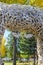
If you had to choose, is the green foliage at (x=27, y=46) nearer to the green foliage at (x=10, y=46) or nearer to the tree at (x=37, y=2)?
the green foliage at (x=10, y=46)

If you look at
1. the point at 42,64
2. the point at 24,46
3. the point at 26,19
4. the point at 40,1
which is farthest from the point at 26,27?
the point at 24,46

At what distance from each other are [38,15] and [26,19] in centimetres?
47

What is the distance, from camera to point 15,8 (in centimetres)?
521

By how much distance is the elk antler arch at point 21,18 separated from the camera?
16.4ft

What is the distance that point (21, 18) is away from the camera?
5.14 m

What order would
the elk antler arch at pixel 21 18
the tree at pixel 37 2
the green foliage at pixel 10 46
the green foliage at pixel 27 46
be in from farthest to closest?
the green foliage at pixel 10 46
the green foliage at pixel 27 46
the tree at pixel 37 2
the elk antler arch at pixel 21 18

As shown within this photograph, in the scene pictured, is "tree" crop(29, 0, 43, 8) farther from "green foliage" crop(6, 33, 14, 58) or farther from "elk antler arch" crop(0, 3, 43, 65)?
"green foliage" crop(6, 33, 14, 58)

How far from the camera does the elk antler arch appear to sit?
5.01 meters

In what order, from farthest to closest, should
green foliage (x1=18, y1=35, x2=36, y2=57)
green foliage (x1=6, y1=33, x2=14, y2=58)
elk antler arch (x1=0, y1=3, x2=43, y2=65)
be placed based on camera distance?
green foliage (x1=6, y1=33, x2=14, y2=58), green foliage (x1=18, y1=35, x2=36, y2=57), elk antler arch (x1=0, y1=3, x2=43, y2=65)

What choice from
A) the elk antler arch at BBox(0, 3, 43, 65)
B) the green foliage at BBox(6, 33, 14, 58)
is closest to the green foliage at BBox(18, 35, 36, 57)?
the green foliage at BBox(6, 33, 14, 58)

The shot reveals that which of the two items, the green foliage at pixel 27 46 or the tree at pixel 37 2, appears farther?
the green foliage at pixel 27 46

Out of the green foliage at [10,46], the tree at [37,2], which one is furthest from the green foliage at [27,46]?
the tree at [37,2]

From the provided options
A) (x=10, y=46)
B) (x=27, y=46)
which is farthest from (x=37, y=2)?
(x=10, y=46)

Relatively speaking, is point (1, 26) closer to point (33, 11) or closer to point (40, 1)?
point (33, 11)
